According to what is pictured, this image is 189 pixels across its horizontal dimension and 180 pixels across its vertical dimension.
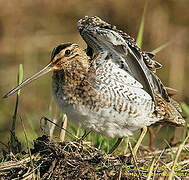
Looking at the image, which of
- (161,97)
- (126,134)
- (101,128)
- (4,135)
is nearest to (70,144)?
(101,128)

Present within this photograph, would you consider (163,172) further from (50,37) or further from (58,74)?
(50,37)

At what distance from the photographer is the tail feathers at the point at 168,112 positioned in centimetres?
461

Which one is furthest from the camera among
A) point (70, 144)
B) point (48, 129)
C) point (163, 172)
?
point (48, 129)

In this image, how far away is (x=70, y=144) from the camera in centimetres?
401

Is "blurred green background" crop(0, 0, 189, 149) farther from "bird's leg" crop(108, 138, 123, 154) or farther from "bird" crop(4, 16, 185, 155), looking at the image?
"bird" crop(4, 16, 185, 155)

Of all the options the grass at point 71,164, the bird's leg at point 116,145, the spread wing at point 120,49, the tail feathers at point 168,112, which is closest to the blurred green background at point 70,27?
the tail feathers at point 168,112

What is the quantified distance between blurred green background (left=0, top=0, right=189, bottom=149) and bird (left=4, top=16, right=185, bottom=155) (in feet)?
14.4

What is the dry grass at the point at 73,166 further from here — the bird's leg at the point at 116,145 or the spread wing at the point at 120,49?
the spread wing at the point at 120,49

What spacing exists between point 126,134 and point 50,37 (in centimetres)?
597

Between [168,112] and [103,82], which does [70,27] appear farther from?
[103,82]

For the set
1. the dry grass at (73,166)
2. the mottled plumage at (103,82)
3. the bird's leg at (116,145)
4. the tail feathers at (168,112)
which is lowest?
the bird's leg at (116,145)

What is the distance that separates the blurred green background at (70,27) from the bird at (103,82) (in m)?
4.39

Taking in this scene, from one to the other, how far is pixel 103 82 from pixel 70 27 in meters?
6.53

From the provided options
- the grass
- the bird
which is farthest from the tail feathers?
the grass
